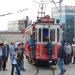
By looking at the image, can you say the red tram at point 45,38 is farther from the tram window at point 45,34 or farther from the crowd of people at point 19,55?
the crowd of people at point 19,55

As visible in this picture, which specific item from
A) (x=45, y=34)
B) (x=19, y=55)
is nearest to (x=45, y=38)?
(x=45, y=34)

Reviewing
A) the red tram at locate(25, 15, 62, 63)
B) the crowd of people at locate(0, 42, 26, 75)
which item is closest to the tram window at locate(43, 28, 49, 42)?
the red tram at locate(25, 15, 62, 63)

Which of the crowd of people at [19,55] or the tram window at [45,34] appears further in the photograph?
the tram window at [45,34]

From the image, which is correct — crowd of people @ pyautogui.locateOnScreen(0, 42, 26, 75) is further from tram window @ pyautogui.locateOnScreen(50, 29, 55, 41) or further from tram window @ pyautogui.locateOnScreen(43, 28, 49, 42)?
tram window @ pyautogui.locateOnScreen(50, 29, 55, 41)

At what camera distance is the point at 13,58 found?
17125mm

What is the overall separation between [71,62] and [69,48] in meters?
3.24

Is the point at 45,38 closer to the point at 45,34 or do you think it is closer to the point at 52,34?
the point at 45,34

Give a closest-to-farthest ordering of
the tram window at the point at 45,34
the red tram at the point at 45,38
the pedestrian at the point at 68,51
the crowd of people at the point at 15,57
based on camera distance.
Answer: the crowd of people at the point at 15,57 < the red tram at the point at 45,38 < the tram window at the point at 45,34 < the pedestrian at the point at 68,51

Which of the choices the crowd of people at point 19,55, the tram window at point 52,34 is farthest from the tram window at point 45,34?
the crowd of people at point 19,55

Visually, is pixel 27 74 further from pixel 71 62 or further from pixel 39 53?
pixel 71 62

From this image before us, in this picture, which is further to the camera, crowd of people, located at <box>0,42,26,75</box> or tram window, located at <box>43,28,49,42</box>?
tram window, located at <box>43,28,49,42</box>

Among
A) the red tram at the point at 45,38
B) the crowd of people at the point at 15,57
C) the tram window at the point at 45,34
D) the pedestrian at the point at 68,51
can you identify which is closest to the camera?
the crowd of people at the point at 15,57

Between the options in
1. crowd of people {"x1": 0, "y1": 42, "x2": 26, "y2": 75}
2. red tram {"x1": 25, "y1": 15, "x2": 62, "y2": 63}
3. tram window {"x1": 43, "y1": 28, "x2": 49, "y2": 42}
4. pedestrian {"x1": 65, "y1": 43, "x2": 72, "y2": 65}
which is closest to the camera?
crowd of people {"x1": 0, "y1": 42, "x2": 26, "y2": 75}

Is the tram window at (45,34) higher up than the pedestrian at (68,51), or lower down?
higher up
